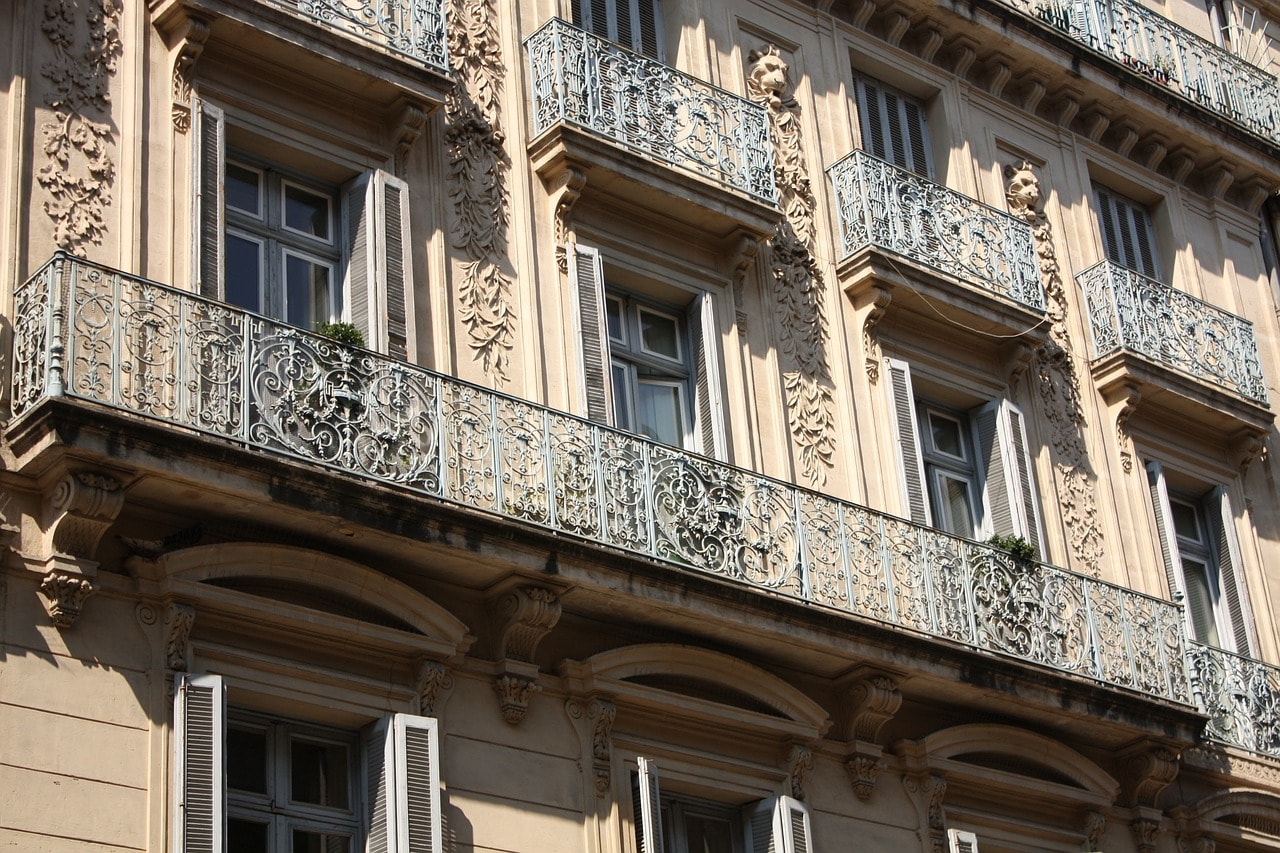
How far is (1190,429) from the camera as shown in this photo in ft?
66.8

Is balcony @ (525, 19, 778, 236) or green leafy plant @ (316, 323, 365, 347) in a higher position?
balcony @ (525, 19, 778, 236)

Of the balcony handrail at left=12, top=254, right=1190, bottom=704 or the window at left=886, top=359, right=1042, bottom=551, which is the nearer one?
the balcony handrail at left=12, top=254, right=1190, bottom=704

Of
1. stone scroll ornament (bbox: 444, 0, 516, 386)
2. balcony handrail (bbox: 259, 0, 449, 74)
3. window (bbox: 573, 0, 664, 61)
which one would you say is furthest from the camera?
window (bbox: 573, 0, 664, 61)

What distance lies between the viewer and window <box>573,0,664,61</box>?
17578mm

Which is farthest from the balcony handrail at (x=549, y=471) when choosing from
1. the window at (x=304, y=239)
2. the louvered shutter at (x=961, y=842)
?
the louvered shutter at (x=961, y=842)

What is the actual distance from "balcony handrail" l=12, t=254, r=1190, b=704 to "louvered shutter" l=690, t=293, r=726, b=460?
3.29 ft

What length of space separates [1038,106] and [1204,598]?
5.19 m

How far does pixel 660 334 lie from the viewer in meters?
16.7

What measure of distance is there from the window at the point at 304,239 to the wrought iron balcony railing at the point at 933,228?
476 centimetres

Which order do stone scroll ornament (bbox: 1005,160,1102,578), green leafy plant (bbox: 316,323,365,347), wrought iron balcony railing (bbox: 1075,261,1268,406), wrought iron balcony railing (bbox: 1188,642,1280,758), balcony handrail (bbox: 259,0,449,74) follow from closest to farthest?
green leafy plant (bbox: 316,323,365,347) → balcony handrail (bbox: 259,0,449,74) → wrought iron balcony railing (bbox: 1188,642,1280,758) → stone scroll ornament (bbox: 1005,160,1102,578) → wrought iron balcony railing (bbox: 1075,261,1268,406)

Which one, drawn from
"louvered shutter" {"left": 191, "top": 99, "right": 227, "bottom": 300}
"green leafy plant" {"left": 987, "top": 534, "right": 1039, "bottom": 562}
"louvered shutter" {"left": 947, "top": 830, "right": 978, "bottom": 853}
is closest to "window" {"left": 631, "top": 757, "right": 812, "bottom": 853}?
"louvered shutter" {"left": 947, "top": 830, "right": 978, "bottom": 853}

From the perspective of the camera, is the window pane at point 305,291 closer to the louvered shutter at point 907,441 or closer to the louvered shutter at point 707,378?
the louvered shutter at point 707,378

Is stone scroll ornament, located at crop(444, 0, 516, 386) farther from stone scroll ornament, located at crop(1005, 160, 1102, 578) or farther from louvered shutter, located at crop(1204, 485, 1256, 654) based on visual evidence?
louvered shutter, located at crop(1204, 485, 1256, 654)

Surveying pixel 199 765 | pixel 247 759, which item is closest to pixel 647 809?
pixel 247 759
